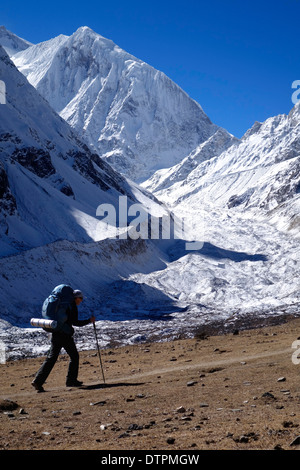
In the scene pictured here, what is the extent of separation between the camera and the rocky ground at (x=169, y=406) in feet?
22.0

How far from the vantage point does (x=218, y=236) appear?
3824 inches

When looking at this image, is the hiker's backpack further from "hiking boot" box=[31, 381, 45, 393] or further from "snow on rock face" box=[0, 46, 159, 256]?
"snow on rock face" box=[0, 46, 159, 256]

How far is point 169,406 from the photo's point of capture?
29.7ft

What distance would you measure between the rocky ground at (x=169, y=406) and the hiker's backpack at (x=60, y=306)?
1442 mm

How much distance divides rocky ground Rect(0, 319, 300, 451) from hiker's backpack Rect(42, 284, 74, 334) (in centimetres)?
144

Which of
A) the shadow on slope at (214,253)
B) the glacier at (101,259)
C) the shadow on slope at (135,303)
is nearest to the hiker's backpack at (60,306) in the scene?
the glacier at (101,259)

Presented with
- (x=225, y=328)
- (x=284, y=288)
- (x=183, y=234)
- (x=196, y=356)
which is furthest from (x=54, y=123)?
(x=196, y=356)

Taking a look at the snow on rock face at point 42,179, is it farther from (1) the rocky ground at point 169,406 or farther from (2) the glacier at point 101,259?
(1) the rocky ground at point 169,406

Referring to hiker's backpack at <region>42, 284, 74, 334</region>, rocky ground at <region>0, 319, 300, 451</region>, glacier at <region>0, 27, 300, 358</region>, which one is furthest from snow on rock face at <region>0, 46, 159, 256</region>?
hiker's backpack at <region>42, 284, 74, 334</region>

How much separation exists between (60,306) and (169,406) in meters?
4.03

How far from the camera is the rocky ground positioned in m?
6.71
